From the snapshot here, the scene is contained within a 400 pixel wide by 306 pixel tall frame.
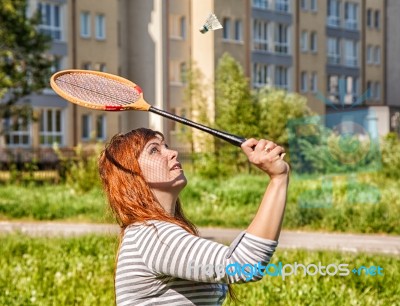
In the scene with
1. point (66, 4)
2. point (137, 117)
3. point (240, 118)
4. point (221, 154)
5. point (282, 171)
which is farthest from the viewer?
point (137, 117)

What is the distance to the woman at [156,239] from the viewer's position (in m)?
3.00

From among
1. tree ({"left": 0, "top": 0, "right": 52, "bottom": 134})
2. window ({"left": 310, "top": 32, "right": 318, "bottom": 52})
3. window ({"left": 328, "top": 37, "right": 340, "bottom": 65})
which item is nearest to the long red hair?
tree ({"left": 0, "top": 0, "right": 52, "bottom": 134})

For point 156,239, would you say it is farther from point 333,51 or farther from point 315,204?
point 333,51

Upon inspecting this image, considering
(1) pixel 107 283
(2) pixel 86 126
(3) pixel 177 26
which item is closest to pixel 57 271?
(1) pixel 107 283

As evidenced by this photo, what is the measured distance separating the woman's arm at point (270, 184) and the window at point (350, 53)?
1833 inches

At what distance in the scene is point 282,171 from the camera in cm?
285

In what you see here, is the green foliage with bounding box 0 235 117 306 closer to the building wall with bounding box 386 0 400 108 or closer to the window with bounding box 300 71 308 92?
the building wall with bounding box 386 0 400 108

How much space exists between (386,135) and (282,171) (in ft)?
76.4

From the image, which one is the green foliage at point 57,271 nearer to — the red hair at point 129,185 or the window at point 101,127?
the red hair at point 129,185

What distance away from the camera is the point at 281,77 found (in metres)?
59.1

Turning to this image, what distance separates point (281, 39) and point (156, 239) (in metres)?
56.5

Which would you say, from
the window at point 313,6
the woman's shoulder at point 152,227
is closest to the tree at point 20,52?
the woman's shoulder at point 152,227

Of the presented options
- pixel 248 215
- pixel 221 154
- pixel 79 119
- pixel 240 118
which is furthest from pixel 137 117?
pixel 248 215

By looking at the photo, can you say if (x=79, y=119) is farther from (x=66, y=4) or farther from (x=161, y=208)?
(x=161, y=208)
